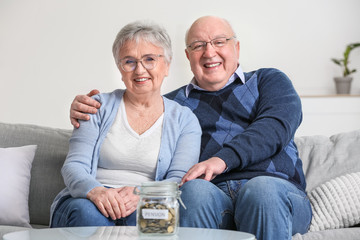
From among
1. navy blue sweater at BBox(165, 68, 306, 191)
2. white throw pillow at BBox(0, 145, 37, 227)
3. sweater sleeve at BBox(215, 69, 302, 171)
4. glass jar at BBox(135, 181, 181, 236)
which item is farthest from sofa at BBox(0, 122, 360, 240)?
glass jar at BBox(135, 181, 181, 236)

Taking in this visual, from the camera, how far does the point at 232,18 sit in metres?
5.21

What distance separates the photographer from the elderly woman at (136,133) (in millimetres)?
1825

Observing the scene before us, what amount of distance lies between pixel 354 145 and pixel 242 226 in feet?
3.14

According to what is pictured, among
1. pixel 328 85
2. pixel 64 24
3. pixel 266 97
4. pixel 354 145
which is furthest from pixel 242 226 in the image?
pixel 64 24

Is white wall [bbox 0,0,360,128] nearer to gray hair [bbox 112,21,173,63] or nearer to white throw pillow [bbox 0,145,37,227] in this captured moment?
white throw pillow [bbox 0,145,37,227]

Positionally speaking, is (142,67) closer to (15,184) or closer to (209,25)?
(209,25)

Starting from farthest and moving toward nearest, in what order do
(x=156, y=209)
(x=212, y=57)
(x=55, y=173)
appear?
(x=55, y=173) < (x=212, y=57) < (x=156, y=209)

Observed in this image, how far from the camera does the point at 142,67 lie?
190 cm

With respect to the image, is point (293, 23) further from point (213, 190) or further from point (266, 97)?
point (213, 190)

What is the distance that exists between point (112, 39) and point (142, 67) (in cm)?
346

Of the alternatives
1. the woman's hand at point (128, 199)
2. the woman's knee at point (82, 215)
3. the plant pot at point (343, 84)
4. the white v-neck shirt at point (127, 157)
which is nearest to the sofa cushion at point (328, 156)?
the white v-neck shirt at point (127, 157)

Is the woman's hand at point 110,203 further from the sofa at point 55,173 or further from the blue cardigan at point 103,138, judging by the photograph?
the sofa at point 55,173

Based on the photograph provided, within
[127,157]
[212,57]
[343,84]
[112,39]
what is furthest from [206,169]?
[112,39]

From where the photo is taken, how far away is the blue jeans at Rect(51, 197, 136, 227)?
61.3 inches
